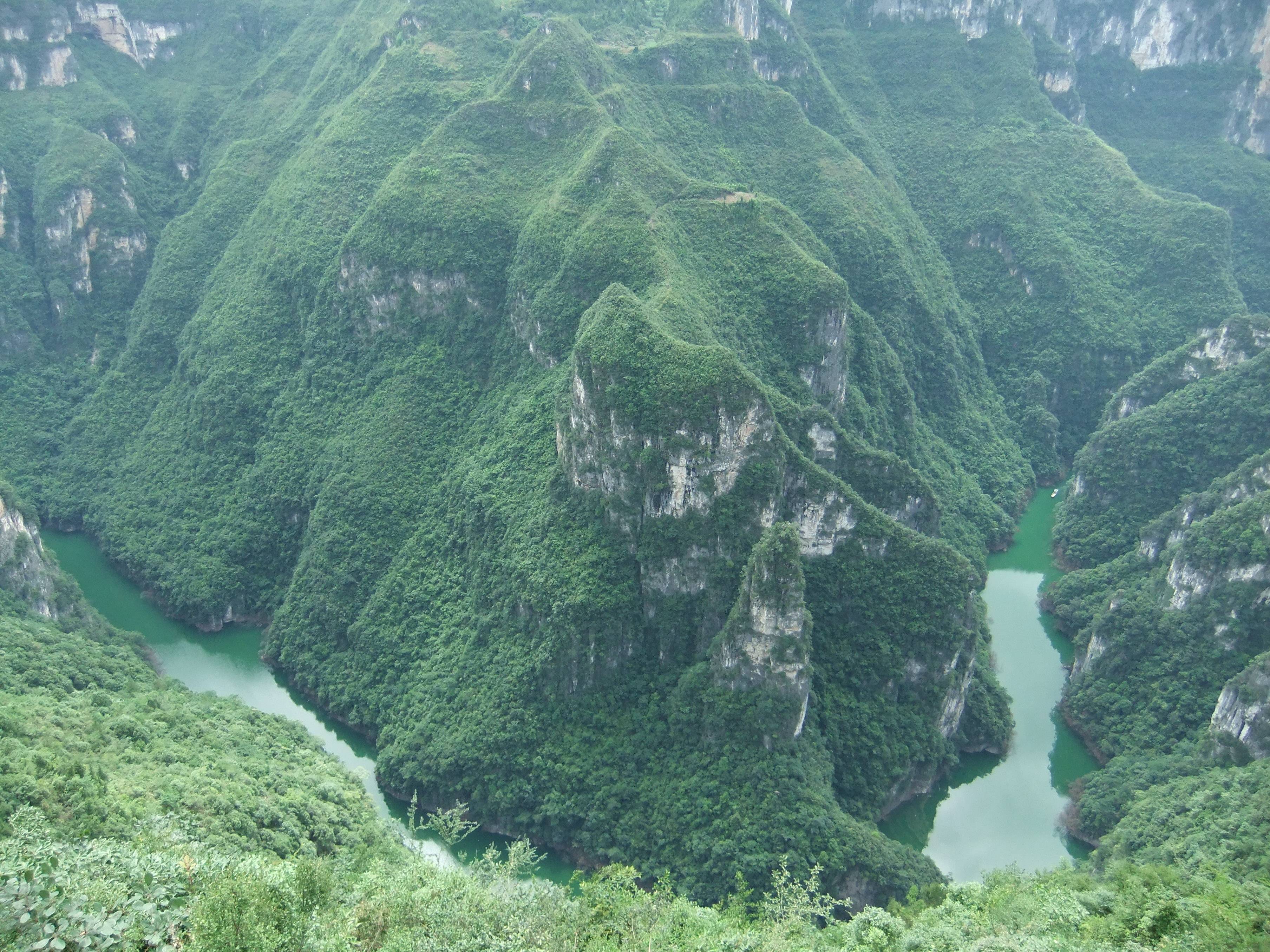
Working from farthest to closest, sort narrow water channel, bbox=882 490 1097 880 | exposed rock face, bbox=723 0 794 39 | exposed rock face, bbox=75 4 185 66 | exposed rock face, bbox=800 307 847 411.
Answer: exposed rock face, bbox=75 4 185 66, exposed rock face, bbox=723 0 794 39, exposed rock face, bbox=800 307 847 411, narrow water channel, bbox=882 490 1097 880

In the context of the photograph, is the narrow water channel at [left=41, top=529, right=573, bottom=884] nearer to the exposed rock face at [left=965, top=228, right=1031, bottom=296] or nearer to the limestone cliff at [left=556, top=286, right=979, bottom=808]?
the limestone cliff at [left=556, top=286, right=979, bottom=808]

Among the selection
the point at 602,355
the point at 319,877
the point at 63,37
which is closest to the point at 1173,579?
the point at 602,355

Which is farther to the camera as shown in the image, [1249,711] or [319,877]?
[1249,711]

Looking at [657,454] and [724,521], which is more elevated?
[657,454]

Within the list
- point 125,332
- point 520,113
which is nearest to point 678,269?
point 520,113

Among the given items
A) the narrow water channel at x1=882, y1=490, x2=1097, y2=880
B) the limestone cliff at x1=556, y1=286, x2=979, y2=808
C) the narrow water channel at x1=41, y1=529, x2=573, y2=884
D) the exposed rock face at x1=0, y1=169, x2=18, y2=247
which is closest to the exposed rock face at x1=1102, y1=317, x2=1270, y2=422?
the narrow water channel at x1=882, y1=490, x2=1097, y2=880

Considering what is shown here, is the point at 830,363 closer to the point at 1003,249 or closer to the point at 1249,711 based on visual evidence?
the point at 1249,711
